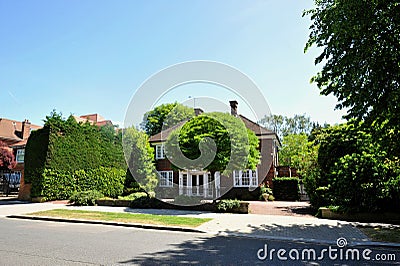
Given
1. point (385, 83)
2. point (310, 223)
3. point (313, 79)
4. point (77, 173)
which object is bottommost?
point (310, 223)

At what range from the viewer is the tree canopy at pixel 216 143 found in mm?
14492

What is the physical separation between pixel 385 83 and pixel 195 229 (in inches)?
294

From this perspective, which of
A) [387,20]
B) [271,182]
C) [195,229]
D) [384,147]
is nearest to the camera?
[387,20]

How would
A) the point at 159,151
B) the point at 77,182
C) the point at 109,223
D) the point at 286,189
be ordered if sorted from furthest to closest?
the point at 159,151 → the point at 286,189 → the point at 77,182 → the point at 109,223

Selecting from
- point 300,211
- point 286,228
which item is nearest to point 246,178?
point 300,211

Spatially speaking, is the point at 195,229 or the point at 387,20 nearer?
the point at 387,20

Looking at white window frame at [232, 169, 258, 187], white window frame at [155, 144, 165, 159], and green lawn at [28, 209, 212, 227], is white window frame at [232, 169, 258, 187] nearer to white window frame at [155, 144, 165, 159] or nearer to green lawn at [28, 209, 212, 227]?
white window frame at [155, 144, 165, 159]

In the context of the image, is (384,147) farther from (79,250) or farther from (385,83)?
(79,250)

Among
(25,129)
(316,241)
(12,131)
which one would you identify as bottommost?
(316,241)

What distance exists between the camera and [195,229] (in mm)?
9562

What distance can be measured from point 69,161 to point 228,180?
12859 mm

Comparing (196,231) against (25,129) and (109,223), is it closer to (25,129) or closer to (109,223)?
(109,223)

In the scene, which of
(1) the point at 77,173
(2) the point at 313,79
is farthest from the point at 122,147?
(2) the point at 313,79

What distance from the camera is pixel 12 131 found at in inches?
1720
